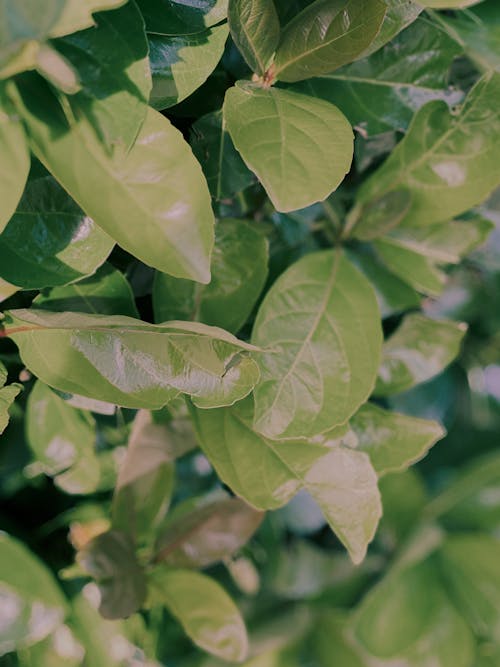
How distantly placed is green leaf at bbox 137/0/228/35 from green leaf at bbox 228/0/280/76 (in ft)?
0.03

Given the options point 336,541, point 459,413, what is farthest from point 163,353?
point 459,413

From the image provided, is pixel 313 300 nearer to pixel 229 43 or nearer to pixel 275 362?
pixel 275 362

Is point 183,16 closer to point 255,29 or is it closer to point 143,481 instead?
point 255,29

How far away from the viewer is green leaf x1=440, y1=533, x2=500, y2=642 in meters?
0.73

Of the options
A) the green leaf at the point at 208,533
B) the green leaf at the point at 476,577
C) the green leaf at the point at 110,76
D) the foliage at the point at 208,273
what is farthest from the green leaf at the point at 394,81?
the green leaf at the point at 476,577

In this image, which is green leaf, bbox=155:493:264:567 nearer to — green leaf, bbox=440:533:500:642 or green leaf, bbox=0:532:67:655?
green leaf, bbox=0:532:67:655

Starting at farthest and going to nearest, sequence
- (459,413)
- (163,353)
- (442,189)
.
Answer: (459,413), (442,189), (163,353)

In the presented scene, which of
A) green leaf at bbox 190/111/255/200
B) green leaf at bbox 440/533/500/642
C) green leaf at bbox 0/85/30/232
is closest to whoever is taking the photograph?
green leaf at bbox 0/85/30/232

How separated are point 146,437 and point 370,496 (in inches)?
6.7

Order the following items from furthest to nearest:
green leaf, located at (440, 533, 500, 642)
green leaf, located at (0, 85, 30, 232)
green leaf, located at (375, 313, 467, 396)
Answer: green leaf, located at (440, 533, 500, 642) < green leaf, located at (375, 313, 467, 396) < green leaf, located at (0, 85, 30, 232)

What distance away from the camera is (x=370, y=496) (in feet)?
1.27

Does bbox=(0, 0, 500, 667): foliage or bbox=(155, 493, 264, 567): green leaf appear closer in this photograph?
bbox=(0, 0, 500, 667): foliage

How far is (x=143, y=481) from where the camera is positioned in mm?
512

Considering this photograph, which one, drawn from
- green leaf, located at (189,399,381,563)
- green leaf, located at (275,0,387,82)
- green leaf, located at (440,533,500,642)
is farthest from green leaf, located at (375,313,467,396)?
green leaf, located at (440,533,500,642)
